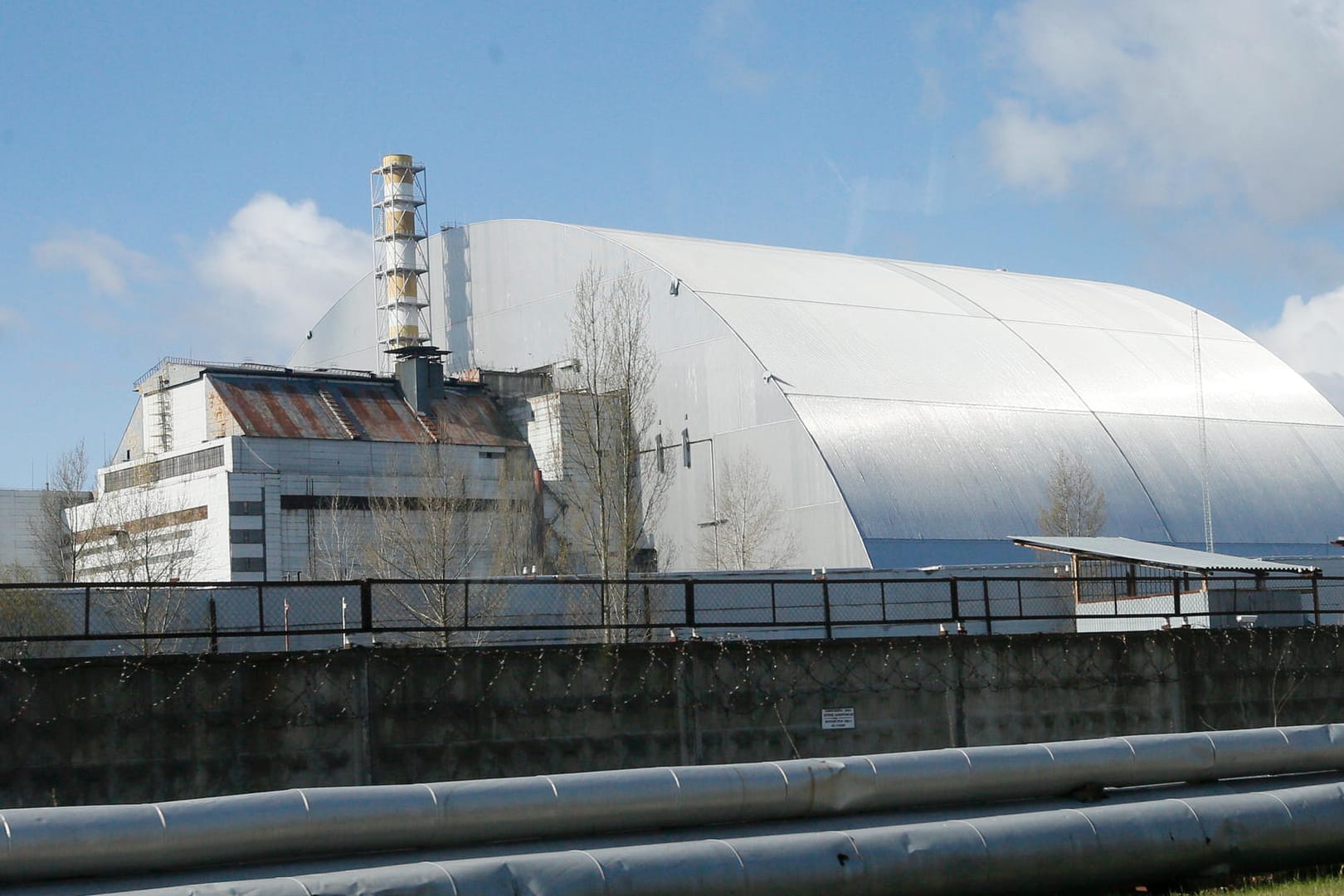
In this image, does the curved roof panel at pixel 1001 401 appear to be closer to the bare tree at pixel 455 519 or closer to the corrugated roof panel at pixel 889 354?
the corrugated roof panel at pixel 889 354

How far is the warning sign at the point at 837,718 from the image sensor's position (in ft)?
81.4

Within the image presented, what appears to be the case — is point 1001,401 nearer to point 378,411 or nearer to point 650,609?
point 378,411

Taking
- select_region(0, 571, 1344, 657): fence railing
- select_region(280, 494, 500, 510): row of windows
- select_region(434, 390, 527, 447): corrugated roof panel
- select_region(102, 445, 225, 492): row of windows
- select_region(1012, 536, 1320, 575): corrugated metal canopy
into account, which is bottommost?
select_region(0, 571, 1344, 657): fence railing

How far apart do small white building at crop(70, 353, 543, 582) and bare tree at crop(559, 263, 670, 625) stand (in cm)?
215

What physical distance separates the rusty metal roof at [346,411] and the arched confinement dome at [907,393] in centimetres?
447

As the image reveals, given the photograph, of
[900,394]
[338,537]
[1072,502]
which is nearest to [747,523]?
[900,394]

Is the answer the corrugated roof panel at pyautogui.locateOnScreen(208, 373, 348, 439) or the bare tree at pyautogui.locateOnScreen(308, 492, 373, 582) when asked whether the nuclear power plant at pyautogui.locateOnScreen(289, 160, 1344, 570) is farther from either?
the bare tree at pyautogui.locateOnScreen(308, 492, 373, 582)

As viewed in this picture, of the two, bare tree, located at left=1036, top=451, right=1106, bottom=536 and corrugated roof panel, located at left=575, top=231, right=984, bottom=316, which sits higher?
corrugated roof panel, located at left=575, top=231, right=984, bottom=316

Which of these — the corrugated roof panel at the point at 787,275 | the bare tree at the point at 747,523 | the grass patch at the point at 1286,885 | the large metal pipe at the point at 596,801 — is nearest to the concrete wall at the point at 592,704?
the large metal pipe at the point at 596,801

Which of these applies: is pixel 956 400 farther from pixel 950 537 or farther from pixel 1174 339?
pixel 1174 339

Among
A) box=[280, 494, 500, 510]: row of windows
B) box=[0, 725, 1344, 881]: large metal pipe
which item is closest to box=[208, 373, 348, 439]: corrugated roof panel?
box=[280, 494, 500, 510]: row of windows

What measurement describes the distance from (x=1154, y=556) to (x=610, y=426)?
26553 mm

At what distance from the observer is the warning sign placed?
24.8m

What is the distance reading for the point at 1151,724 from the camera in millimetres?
27641
